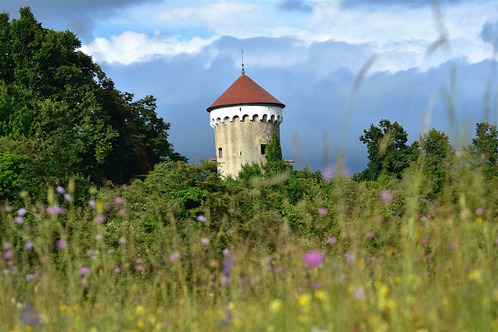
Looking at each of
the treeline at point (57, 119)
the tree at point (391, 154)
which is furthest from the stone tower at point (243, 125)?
the treeline at point (57, 119)

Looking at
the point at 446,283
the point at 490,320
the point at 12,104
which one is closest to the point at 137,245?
the point at 446,283

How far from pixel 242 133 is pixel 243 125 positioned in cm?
70

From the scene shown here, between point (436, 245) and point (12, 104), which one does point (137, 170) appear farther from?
point (436, 245)

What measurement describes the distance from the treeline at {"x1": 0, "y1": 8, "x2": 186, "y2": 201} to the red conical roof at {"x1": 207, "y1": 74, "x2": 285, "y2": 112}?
13615 mm

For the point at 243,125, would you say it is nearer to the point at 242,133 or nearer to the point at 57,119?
the point at 242,133

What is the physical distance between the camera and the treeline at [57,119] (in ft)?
83.5

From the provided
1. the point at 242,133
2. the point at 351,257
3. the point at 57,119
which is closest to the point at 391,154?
the point at 242,133

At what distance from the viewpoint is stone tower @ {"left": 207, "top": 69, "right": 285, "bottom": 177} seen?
2079 inches

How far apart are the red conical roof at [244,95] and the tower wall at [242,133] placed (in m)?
0.42

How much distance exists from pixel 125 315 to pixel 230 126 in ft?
164

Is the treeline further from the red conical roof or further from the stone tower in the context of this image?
the red conical roof

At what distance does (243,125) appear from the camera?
176 ft

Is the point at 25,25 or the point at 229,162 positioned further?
the point at 229,162

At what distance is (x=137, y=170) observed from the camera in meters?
38.8
